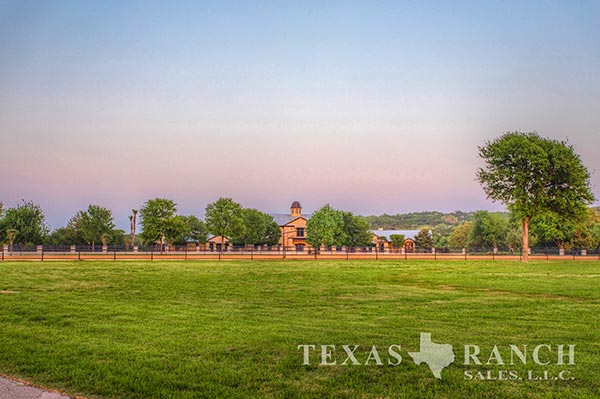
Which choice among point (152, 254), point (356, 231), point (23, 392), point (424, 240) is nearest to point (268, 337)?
point (23, 392)

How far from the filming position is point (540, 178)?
47.2 metres

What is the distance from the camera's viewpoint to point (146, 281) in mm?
21594

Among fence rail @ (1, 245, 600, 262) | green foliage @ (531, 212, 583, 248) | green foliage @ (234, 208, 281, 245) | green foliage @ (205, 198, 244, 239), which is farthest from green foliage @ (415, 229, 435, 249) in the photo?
green foliage @ (205, 198, 244, 239)

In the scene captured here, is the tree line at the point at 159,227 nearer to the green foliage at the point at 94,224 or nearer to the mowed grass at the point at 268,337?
the green foliage at the point at 94,224

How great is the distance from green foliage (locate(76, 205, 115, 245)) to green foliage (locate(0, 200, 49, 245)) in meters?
5.33

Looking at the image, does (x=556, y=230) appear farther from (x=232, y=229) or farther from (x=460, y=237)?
(x=232, y=229)

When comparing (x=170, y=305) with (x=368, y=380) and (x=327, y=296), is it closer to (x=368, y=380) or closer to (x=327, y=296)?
(x=327, y=296)

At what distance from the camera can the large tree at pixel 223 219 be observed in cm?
7612

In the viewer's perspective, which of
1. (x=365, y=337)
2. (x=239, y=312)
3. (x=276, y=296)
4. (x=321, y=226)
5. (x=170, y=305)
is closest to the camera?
(x=365, y=337)

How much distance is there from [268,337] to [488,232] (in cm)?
8566

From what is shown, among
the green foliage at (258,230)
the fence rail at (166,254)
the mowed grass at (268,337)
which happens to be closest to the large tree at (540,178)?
the fence rail at (166,254)

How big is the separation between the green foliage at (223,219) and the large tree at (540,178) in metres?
41.0

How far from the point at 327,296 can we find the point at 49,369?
10.4m

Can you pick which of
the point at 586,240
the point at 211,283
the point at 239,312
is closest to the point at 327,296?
the point at 239,312
